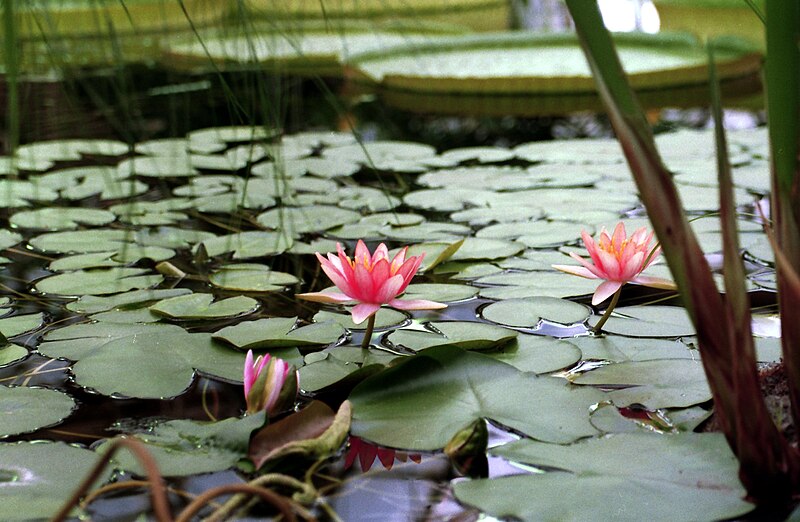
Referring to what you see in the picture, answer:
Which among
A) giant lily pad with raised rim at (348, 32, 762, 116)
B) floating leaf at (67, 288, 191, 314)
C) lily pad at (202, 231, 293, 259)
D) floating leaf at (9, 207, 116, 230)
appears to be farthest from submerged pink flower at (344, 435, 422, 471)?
giant lily pad with raised rim at (348, 32, 762, 116)

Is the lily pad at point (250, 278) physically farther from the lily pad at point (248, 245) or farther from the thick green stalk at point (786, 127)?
the thick green stalk at point (786, 127)

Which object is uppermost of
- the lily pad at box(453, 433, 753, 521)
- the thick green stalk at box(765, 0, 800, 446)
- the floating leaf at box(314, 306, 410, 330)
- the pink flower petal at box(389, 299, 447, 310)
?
the thick green stalk at box(765, 0, 800, 446)

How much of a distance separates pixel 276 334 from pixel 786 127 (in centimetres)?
54

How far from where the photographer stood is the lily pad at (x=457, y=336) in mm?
896

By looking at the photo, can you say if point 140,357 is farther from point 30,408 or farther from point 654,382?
point 654,382

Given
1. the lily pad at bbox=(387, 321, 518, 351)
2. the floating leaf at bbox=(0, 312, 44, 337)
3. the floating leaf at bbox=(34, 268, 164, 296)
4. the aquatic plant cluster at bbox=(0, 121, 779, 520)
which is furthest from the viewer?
the floating leaf at bbox=(34, 268, 164, 296)

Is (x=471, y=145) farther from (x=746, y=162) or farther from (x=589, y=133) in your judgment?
(x=746, y=162)

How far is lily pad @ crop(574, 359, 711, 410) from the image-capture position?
783mm

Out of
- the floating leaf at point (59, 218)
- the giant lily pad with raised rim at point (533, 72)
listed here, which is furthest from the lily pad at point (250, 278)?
the giant lily pad with raised rim at point (533, 72)

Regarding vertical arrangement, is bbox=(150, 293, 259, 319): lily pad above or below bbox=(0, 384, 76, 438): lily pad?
above

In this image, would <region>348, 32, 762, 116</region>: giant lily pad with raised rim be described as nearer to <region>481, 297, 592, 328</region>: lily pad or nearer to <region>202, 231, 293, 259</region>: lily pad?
<region>202, 231, 293, 259</region>: lily pad

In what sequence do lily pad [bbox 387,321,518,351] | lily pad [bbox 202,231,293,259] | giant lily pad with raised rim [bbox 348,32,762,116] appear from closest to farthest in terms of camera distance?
lily pad [bbox 387,321,518,351]
lily pad [bbox 202,231,293,259]
giant lily pad with raised rim [bbox 348,32,762,116]

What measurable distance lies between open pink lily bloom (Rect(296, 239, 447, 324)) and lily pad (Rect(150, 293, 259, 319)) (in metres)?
0.22

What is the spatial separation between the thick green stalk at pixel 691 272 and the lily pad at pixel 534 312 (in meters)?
0.38
